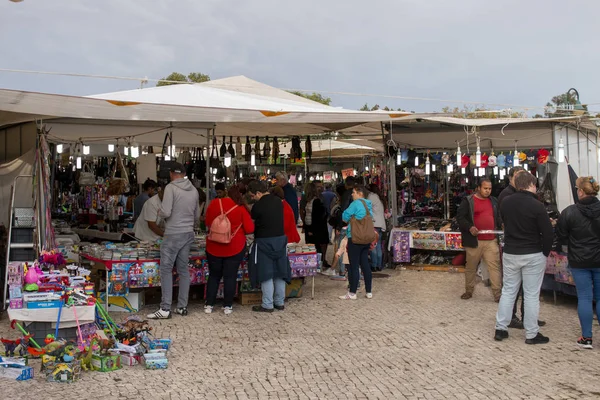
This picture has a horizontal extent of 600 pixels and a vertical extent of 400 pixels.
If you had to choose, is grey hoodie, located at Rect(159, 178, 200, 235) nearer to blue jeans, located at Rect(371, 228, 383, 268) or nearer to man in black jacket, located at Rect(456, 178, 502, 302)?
man in black jacket, located at Rect(456, 178, 502, 302)

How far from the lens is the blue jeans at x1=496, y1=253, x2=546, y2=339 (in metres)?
5.52

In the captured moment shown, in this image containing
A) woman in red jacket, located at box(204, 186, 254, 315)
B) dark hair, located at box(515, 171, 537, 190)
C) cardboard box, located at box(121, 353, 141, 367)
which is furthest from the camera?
woman in red jacket, located at box(204, 186, 254, 315)

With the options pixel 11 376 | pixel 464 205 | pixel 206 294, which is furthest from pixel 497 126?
pixel 11 376

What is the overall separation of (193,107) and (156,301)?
2.44 metres

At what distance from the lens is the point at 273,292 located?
23.9 ft

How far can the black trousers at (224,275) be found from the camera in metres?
6.93

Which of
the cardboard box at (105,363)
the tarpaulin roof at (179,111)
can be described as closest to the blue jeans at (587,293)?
the tarpaulin roof at (179,111)

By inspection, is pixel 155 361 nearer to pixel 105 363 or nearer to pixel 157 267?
pixel 105 363

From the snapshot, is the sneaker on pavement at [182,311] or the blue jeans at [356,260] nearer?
the sneaker on pavement at [182,311]

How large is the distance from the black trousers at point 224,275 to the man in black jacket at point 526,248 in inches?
114

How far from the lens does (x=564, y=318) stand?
670 cm

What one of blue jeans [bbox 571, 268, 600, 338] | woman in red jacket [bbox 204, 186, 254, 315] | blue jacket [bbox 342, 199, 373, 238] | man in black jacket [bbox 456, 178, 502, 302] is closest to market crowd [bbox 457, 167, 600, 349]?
blue jeans [bbox 571, 268, 600, 338]

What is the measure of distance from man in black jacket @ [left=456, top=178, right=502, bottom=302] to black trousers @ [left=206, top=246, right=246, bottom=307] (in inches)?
109

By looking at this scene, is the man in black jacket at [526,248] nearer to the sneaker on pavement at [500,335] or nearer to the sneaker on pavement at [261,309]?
the sneaker on pavement at [500,335]
